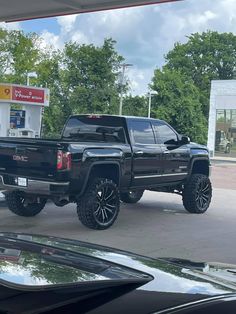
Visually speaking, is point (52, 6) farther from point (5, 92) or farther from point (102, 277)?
point (102, 277)

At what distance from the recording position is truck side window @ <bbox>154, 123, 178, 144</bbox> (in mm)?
11805

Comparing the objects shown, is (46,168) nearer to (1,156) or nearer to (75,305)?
(1,156)

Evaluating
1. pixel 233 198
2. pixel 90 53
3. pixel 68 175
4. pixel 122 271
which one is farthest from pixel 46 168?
pixel 90 53

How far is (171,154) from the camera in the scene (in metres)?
11.9

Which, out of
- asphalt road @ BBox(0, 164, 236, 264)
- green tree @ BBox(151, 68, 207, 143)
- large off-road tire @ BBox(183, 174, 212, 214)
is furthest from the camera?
green tree @ BBox(151, 68, 207, 143)

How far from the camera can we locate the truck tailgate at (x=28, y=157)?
9.34 m

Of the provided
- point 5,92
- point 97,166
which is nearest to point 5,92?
point 5,92

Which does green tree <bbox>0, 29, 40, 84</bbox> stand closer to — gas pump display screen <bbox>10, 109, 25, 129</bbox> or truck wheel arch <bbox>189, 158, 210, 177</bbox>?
gas pump display screen <bbox>10, 109, 25, 129</bbox>

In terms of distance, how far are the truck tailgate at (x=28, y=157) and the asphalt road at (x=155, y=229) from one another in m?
0.97

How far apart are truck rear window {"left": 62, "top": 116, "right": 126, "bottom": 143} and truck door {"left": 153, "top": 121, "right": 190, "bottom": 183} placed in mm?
1127

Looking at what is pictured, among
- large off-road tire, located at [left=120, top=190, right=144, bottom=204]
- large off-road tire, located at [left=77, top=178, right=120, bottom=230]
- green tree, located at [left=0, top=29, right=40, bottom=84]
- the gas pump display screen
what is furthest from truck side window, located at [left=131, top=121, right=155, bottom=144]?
green tree, located at [left=0, top=29, right=40, bottom=84]

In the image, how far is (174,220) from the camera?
11.6 meters

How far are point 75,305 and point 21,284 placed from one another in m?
0.19

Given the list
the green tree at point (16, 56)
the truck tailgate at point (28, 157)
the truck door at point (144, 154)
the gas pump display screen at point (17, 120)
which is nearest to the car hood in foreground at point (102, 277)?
the truck tailgate at point (28, 157)
